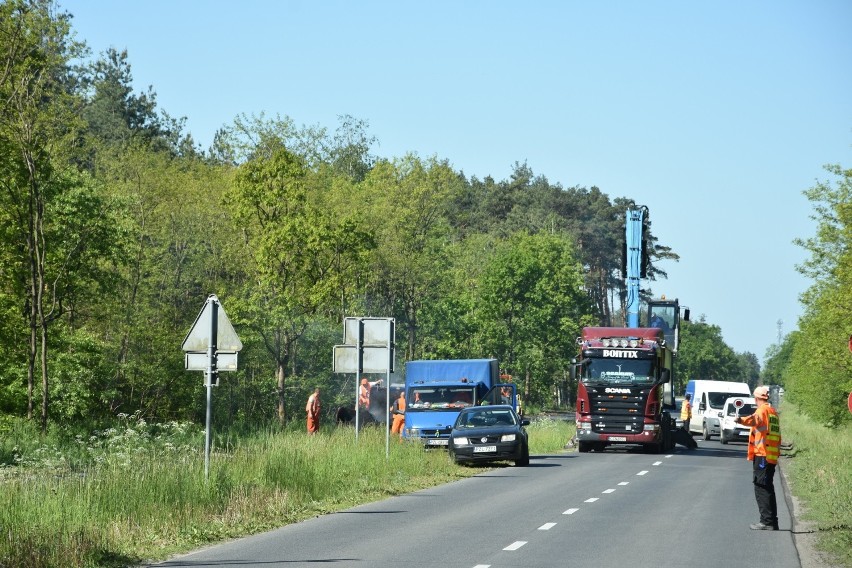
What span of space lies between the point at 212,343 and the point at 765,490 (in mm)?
7977

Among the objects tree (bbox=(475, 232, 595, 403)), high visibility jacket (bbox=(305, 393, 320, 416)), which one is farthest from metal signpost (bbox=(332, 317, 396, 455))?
tree (bbox=(475, 232, 595, 403))

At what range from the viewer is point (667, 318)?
1844 inches

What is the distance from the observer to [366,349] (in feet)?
90.6

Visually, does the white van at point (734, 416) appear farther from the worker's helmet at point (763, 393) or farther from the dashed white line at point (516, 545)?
the dashed white line at point (516, 545)

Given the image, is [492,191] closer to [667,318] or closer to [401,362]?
[401,362]

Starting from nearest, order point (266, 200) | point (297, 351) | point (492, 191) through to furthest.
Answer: point (266, 200) → point (297, 351) → point (492, 191)

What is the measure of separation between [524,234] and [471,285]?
223 inches

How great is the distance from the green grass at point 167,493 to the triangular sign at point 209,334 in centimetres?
167

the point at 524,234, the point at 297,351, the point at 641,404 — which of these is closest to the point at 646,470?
the point at 641,404

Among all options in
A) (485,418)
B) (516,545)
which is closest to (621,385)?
(485,418)

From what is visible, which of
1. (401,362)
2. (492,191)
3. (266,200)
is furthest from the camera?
(492,191)

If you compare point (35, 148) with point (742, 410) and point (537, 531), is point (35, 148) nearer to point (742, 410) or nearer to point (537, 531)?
point (537, 531)

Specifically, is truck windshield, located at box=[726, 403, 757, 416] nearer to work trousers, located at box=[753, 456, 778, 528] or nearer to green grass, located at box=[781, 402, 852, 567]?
green grass, located at box=[781, 402, 852, 567]

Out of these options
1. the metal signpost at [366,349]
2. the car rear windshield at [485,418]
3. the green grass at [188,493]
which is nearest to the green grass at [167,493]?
the green grass at [188,493]
